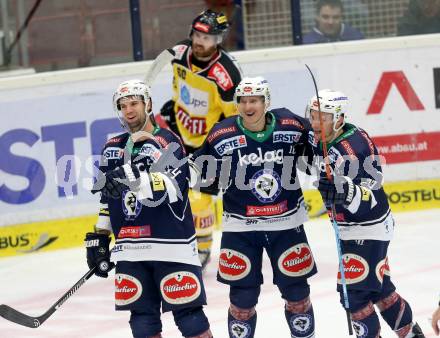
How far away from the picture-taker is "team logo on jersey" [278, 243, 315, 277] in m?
5.67

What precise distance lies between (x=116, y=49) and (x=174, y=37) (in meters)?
0.42

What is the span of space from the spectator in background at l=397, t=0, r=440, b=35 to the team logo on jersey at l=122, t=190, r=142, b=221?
4331 mm

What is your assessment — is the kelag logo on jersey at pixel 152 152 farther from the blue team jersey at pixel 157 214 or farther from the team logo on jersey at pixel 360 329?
the team logo on jersey at pixel 360 329

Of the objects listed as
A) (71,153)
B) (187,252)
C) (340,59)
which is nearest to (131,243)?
(187,252)

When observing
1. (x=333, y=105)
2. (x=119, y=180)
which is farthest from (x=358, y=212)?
(x=119, y=180)

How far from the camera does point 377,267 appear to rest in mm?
5551

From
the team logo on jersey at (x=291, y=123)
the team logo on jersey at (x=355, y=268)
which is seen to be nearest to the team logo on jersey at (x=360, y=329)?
the team logo on jersey at (x=355, y=268)

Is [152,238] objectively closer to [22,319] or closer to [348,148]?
[22,319]

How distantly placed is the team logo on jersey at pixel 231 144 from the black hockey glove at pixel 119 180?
2.14 feet

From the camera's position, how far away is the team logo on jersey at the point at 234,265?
5684mm

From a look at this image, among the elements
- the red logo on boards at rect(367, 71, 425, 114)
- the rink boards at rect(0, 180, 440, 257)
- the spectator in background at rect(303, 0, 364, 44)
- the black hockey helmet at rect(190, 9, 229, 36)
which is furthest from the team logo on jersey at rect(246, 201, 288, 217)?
the spectator in background at rect(303, 0, 364, 44)

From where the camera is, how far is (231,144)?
5.69 m

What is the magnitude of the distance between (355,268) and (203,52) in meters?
2.43

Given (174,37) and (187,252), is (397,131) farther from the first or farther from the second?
(187,252)
